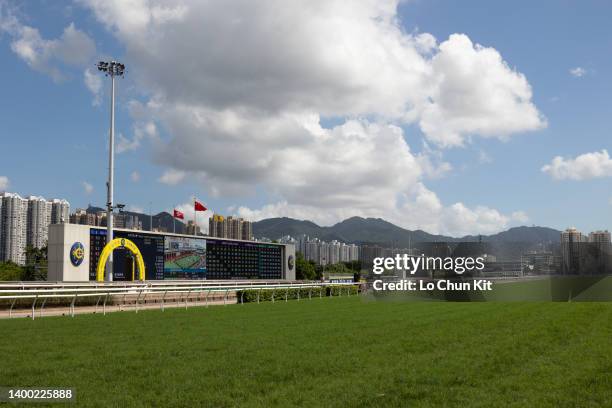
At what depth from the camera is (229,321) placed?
18.6 m

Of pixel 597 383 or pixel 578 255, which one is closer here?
pixel 597 383

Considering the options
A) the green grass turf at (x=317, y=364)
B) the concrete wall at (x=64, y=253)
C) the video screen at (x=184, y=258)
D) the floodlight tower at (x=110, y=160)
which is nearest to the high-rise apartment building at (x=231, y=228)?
the video screen at (x=184, y=258)

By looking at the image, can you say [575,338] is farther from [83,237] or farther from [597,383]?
[83,237]

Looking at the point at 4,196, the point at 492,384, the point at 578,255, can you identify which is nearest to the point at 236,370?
the point at 492,384

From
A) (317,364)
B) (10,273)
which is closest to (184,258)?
(10,273)

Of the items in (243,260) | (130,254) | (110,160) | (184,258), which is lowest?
(243,260)

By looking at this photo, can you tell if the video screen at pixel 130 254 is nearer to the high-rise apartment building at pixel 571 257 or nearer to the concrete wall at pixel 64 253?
the concrete wall at pixel 64 253

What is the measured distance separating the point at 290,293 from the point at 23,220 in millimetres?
103888

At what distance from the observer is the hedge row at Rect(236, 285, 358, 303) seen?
114 feet

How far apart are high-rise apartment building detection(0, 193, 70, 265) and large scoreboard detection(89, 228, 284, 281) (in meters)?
70.4

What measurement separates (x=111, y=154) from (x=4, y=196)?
96.6m

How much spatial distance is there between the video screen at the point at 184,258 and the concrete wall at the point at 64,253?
8.88 meters

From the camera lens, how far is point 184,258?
186 ft

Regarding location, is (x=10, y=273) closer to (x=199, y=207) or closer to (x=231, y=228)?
(x=199, y=207)
